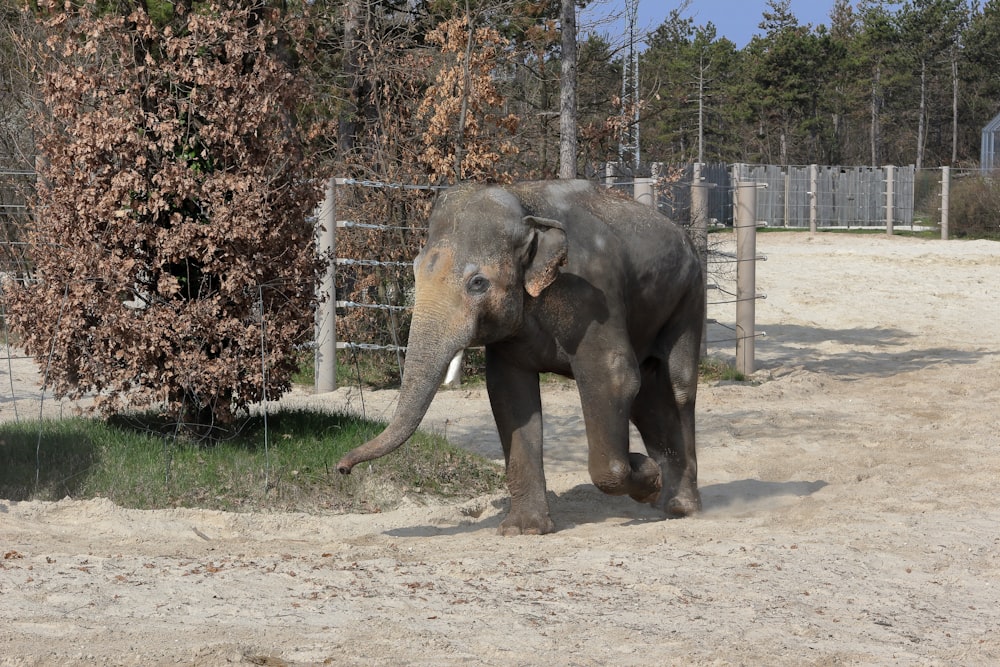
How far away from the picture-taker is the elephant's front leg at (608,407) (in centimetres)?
713

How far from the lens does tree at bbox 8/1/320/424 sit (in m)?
8.45

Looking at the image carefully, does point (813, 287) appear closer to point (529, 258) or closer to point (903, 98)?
point (529, 258)

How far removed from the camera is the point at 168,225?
28.7 feet

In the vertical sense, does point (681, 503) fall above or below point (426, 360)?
below

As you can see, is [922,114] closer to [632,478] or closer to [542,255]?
[632,478]

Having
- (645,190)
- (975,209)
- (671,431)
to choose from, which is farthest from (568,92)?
(975,209)

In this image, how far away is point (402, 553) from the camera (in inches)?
266

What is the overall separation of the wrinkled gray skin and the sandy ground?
437 mm

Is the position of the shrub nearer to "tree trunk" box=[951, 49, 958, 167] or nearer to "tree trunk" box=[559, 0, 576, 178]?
"tree trunk" box=[951, 49, 958, 167]

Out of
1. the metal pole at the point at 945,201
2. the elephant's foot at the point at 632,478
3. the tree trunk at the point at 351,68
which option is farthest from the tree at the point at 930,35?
the elephant's foot at the point at 632,478

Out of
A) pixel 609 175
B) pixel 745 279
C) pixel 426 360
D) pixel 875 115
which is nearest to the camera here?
pixel 426 360

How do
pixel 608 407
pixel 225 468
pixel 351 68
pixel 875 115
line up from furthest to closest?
pixel 875 115 < pixel 351 68 < pixel 225 468 < pixel 608 407

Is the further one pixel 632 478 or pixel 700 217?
pixel 700 217

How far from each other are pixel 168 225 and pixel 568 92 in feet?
14.2
